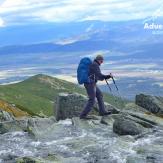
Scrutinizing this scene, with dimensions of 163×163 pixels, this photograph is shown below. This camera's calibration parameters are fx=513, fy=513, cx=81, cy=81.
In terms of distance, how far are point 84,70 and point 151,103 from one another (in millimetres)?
8347

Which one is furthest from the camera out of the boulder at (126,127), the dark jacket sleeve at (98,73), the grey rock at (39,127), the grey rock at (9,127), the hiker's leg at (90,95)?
the hiker's leg at (90,95)

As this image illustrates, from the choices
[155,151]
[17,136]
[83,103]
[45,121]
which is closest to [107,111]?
[83,103]

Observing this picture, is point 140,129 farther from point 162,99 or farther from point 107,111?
point 162,99

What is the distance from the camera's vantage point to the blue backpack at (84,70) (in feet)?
123

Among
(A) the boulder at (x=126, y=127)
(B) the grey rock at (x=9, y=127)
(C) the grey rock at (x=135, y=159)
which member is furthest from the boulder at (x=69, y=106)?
(C) the grey rock at (x=135, y=159)

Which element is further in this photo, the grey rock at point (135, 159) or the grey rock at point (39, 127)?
the grey rock at point (39, 127)

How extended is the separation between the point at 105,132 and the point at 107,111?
18.2 ft

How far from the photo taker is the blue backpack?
3759 centimetres

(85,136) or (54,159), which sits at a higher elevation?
(85,136)

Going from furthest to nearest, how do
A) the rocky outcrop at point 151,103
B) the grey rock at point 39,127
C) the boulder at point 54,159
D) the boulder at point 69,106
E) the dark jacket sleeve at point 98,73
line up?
the rocky outcrop at point 151,103 < the boulder at point 69,106 < the dark jacket sleeve at point 98,73 < the grey rock at point 39,127 < the boulder at point 54,159

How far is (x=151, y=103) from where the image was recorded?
1698 inches

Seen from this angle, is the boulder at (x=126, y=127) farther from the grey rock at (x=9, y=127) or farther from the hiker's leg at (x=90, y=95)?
the grey rock at (x=9, y=127)

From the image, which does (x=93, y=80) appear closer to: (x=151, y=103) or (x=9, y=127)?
(x=9, y=127)

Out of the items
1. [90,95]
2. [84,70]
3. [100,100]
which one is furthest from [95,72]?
[100,100]
